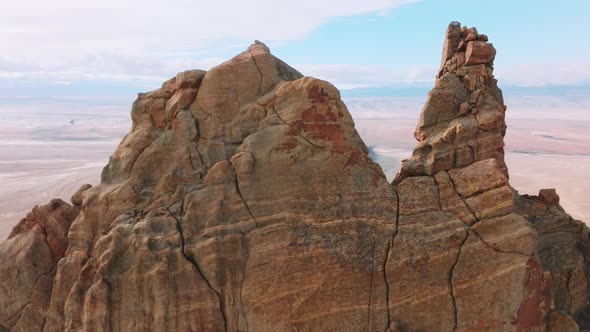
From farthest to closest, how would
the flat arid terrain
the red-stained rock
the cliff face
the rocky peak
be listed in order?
the flat arid terrain < the red-stained rock < the rocky peak < the cliff face

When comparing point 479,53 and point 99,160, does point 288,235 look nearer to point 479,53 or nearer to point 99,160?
point 479,53

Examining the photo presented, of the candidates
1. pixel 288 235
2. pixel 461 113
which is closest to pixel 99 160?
pixel 461 113

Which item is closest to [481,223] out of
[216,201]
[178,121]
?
[216,201]

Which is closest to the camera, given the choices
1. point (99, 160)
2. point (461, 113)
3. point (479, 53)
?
point (461, 113)

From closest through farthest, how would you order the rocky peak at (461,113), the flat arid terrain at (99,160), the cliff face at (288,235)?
the cliff face at (288,235)
the rocky peak at (461,113)
the flat arid terrain at (99,160)

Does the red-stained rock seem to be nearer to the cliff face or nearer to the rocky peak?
the rocky peak

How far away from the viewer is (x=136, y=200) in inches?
571

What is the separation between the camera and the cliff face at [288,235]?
43.0 ft

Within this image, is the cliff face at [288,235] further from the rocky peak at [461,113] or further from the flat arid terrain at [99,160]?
the flat arid terrain at [99,160]

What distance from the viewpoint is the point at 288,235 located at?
43.2 feet

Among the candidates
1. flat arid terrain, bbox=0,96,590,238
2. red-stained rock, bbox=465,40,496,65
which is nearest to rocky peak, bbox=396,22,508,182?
red-stained rock, bbox=465,40,496,65

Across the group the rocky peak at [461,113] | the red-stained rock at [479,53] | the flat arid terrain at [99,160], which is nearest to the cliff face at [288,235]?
the rocky peak at [461,113]

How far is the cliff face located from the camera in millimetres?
13109

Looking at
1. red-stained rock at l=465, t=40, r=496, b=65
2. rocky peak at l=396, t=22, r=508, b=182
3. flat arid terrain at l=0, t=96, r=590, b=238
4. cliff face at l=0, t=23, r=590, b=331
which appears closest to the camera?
cliff face at l=0, t=23, r=590, b=331
